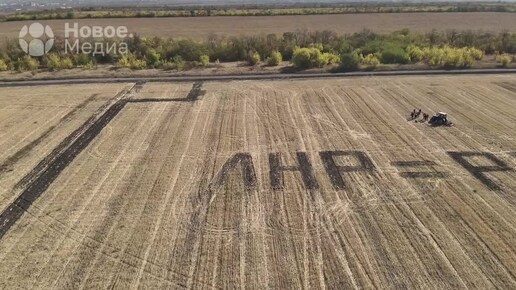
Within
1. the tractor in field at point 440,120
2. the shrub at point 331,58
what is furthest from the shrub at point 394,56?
the tractor in field at point 440,120

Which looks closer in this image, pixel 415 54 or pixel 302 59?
pixel 302 59

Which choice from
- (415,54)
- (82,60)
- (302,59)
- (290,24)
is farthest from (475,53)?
(82,60)

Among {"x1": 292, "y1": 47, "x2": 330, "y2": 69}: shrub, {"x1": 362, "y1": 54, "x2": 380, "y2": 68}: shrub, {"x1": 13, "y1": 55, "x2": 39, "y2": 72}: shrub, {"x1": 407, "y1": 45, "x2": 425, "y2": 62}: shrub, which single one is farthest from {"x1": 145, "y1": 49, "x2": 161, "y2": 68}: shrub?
{"x1": 407, "y1": 45, "x2": 425, "y2": 62}: shrub

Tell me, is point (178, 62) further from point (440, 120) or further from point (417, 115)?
point (440, 120)

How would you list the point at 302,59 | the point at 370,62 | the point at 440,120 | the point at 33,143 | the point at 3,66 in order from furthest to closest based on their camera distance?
the point at 3,66 → the point at 370,62 → the point at 302,59 → the point at 440,120 → the point at 33,143

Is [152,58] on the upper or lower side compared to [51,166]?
upper

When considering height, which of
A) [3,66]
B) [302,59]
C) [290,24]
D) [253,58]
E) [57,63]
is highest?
[290,24]

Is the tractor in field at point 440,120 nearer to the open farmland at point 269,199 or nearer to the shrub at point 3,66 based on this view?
the open farmland at point 269,199
